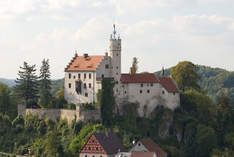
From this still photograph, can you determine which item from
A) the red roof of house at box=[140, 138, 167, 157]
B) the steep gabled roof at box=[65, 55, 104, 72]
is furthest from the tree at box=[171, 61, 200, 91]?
the red roof of house at box=[140, 138, 167, 157]

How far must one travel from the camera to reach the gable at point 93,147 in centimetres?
8062

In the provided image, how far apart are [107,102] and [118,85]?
178 inches

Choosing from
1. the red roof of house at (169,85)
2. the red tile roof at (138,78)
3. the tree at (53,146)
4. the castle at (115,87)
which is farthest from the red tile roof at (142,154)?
the red roof of house at (169,85)

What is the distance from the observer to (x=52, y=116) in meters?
91.6

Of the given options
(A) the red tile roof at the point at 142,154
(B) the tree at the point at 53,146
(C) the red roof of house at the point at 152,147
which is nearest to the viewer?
(A) the red tile roof at the point at 142,154

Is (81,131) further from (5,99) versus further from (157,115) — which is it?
(5,99)

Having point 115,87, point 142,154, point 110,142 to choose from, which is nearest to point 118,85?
point 115,87

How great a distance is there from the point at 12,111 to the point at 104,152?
26.1m

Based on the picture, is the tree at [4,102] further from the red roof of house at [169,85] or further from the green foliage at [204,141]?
the green foliage at [204,141]

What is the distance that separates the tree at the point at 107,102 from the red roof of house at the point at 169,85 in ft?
31.2

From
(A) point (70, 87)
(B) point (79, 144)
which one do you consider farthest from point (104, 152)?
(A) point (70, 87)

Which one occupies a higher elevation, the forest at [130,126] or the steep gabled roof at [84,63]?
the steep gabled roof at [84,63]

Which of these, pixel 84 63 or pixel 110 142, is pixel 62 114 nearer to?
pixel 84 63

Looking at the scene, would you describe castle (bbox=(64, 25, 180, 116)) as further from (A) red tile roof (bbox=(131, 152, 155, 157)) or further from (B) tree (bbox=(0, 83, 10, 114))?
(B) tree (bbox=(0, 83, 10, 114))
